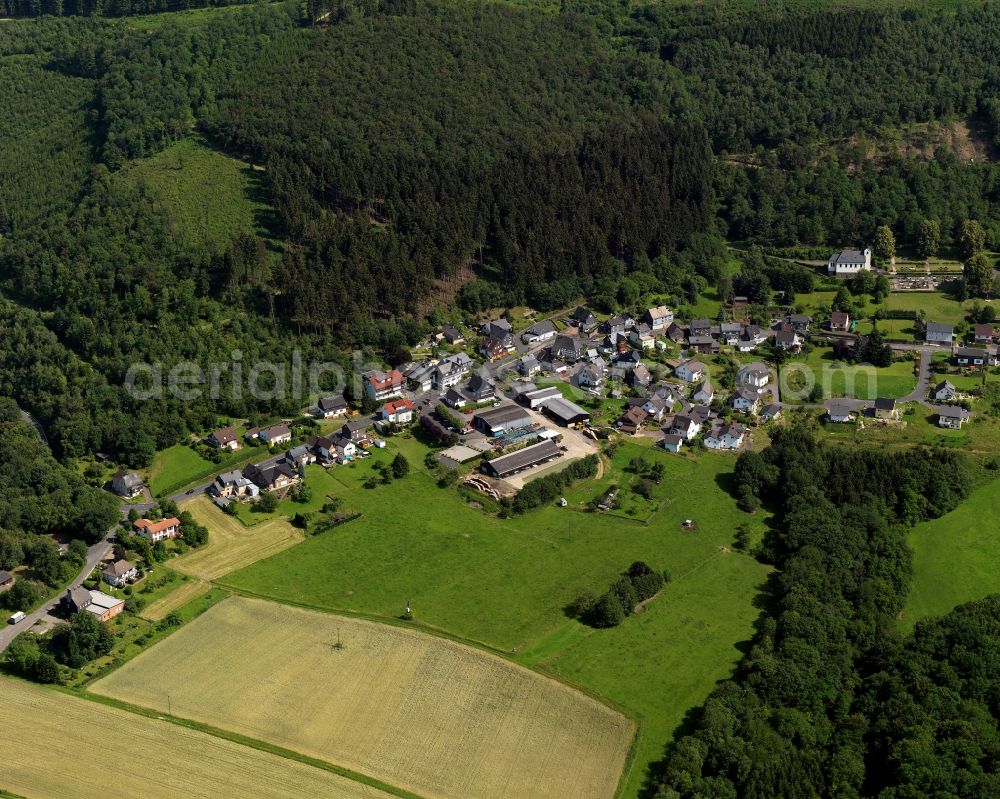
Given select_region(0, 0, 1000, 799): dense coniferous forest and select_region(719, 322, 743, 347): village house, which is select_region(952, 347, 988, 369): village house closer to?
select_region(719, 322, 743, 347): village house

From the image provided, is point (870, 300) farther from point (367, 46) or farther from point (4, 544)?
point (4, 544)

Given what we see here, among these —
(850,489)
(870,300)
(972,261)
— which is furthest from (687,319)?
(850,489)

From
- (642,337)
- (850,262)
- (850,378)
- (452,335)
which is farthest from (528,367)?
(850,262)

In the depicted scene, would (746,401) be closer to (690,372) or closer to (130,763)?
(690,372)

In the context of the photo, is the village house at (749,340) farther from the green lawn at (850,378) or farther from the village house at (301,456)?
the village house at (301,456)

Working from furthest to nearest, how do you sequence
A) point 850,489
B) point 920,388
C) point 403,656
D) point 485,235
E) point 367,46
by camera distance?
point 367,46 < point 485,235 < point 920,388 < point 850,489 < point 403,656

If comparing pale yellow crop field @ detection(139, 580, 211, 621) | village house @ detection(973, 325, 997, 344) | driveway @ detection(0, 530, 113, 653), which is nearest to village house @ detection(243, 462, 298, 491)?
driveway @ detection(0, 530, 113, 653)
